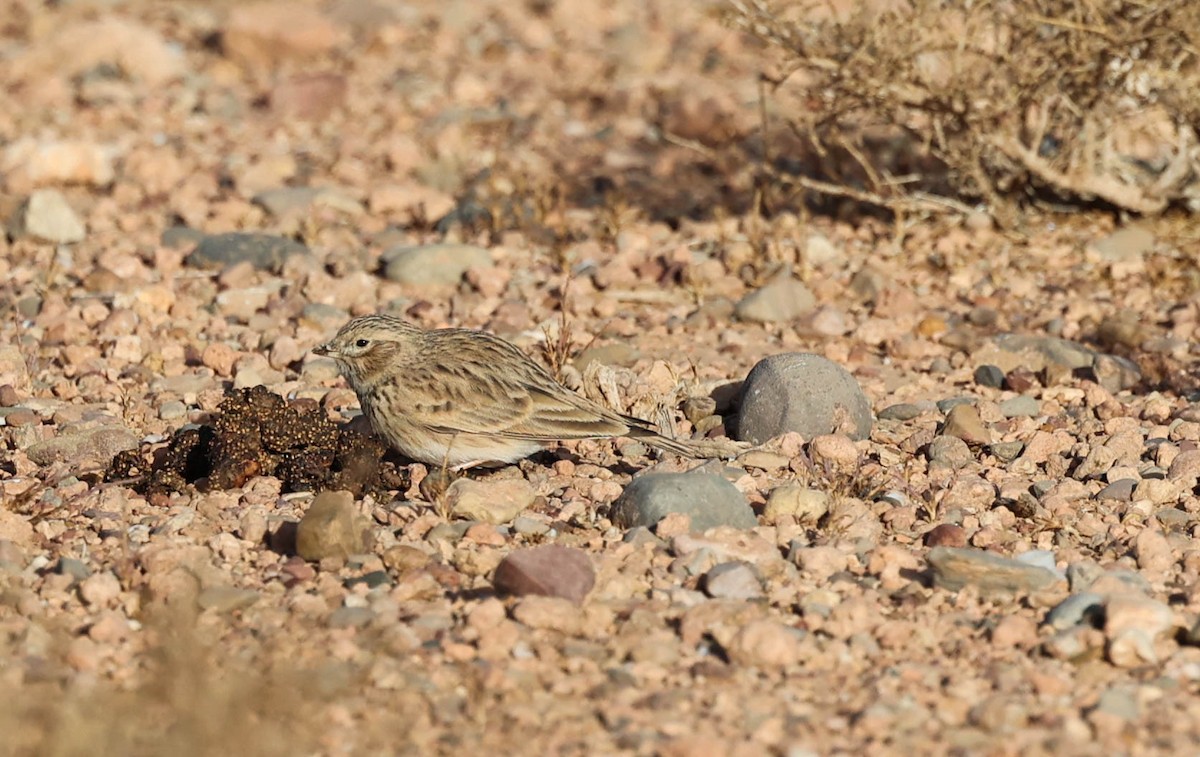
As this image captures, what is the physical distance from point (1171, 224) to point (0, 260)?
253 inches

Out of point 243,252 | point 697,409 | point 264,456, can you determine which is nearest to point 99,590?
point 264,456

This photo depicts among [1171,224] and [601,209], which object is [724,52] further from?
[1171,224]

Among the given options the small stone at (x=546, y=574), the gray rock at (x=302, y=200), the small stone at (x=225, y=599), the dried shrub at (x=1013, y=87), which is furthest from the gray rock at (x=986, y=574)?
the gray rock at (x=302, y=200)

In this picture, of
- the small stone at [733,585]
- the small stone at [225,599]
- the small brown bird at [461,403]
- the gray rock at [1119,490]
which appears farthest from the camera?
the small brown bird at [461,403]

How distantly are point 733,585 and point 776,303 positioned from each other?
3319mm

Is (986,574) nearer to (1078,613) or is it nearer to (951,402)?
(1078,613)

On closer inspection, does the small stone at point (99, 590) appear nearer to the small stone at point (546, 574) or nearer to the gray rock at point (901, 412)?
the small stone at point (546, 574)

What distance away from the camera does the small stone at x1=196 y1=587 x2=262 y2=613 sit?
5184 millimetres

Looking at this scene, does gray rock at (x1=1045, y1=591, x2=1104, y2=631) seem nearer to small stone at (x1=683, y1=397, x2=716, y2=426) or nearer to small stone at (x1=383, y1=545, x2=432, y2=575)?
small stone at (x1=383, y1=545, x2=432, y2=575)

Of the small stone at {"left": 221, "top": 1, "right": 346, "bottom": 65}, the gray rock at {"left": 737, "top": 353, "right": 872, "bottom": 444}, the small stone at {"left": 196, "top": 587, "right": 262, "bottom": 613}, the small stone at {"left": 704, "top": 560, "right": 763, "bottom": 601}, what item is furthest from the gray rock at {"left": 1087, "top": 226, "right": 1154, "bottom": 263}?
the small stone at {"left": 221, "top": 1, "right": 346, "bottom": 65}

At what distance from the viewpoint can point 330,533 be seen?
5.54 m

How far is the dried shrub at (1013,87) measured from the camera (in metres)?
8.41

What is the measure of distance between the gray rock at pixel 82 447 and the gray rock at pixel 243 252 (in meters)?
2.42

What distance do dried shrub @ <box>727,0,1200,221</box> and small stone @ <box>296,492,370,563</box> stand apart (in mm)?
3874
